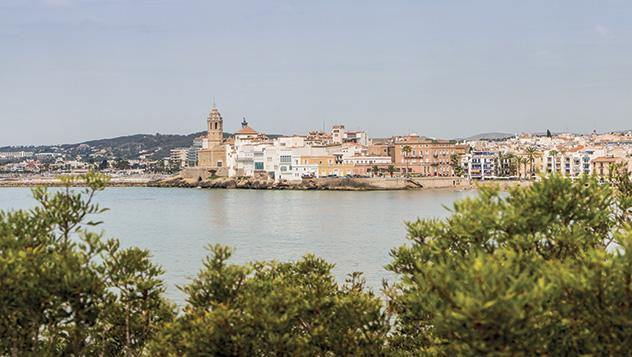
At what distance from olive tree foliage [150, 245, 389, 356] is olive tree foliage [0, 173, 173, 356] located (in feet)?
1.96

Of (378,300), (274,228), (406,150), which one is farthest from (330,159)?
(378,300)

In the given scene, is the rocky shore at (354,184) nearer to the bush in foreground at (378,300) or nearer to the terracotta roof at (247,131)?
the terracotta roof at (247,131)

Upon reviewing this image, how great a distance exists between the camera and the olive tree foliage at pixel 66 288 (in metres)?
6.30

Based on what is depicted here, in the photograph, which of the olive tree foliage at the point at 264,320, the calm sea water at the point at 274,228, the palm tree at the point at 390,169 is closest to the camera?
the olive tree foliage at the point at 264,320

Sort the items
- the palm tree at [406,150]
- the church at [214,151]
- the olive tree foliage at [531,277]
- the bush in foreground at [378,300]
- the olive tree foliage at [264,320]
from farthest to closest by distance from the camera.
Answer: the church at [214,151] < the palm tree at [406,150] < the olive tree foliage at [264,320] < the bush in foreground at [378,300] < the olive tree foliage at [531,277]

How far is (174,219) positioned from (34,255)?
2471cm

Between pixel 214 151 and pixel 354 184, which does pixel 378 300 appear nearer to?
pixel 354 184

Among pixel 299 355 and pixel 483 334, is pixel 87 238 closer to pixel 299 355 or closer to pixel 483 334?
pixel 299 355

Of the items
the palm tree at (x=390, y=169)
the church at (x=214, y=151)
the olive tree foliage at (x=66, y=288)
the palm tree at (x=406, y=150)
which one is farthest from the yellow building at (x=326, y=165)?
the olive tree foliage at (x=66, y=288)

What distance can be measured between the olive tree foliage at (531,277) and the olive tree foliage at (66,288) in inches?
99.1

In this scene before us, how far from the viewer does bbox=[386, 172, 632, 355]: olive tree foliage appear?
15.4 feet

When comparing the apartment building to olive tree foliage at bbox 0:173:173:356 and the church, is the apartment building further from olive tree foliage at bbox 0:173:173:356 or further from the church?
olive tree foliage at bbox 0:173:173:356

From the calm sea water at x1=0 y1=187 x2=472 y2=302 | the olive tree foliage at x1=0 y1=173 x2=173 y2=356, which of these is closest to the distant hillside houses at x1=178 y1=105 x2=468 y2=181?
the calm sea water at x1=0 y1=187 x2=472 y2=302

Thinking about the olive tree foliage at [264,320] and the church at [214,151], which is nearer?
the olive tree foliage at [264,320]
